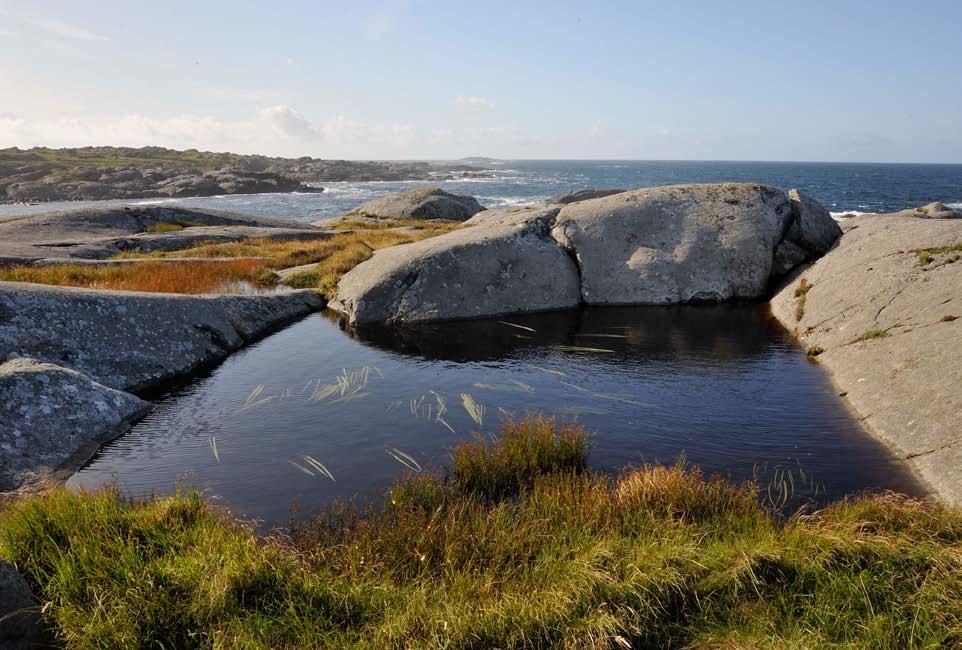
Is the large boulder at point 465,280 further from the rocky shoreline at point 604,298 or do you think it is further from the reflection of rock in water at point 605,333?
the reflection of rock in water at point 605,333

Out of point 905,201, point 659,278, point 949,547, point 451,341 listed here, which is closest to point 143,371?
point 451,341

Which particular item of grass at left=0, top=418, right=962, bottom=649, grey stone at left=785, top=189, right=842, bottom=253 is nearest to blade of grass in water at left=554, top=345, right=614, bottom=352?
grass at left=0, top=418, right=962, bottom=649

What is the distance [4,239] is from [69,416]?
23.5 meters

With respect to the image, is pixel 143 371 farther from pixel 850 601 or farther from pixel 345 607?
pixel 850 601

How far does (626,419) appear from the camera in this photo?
32.1 ft

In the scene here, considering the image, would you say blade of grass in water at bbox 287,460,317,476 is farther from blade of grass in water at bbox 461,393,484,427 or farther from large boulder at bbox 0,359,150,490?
large boulder at bbox 0,359,150,490

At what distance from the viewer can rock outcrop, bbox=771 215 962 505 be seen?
27.3ft

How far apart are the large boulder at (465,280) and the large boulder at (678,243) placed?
38.1 inches

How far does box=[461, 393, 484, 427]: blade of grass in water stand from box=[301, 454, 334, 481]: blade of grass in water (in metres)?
2.74

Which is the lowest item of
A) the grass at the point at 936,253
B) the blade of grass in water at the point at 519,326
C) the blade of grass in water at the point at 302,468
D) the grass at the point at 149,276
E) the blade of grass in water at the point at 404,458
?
the blade of grass in water at the point at 302,468

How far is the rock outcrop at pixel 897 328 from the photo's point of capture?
8.34m

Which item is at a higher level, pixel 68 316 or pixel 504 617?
pixel 68 316

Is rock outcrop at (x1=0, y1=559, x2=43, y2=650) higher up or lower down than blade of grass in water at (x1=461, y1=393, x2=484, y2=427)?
higher up

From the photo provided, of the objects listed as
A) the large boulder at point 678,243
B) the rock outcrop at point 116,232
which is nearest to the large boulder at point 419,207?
the rock outcrop at point 116,232
